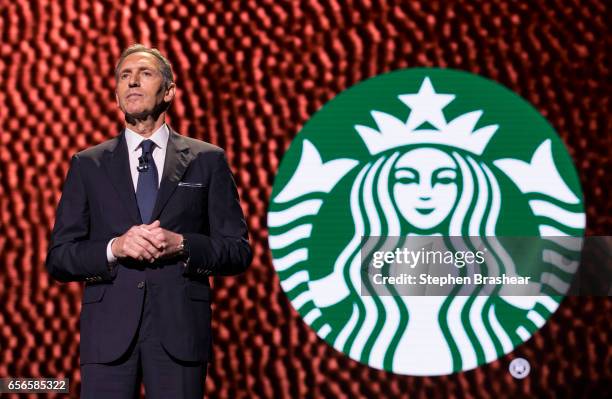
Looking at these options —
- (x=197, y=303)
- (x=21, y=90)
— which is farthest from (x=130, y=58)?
(x=21, y=90)

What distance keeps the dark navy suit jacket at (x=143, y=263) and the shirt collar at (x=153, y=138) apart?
0.05 feet

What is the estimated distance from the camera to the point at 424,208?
2904 mm

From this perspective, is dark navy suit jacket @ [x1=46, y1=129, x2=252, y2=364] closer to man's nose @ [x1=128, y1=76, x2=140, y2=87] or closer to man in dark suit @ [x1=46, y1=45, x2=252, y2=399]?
man in dark suit @ [x1=46, y1=45, x2=252, y2=399]

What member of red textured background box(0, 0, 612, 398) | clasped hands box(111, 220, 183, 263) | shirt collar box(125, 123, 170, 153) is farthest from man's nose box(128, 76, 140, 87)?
red textured background box(0, 0, 612, 398)

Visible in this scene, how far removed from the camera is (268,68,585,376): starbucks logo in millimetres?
2883

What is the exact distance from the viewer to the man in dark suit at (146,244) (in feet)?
6.56

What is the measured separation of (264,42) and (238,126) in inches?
10.9

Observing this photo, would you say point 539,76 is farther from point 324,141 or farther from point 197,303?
point 197,303

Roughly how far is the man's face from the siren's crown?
3.10 ft

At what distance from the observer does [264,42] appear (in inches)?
118

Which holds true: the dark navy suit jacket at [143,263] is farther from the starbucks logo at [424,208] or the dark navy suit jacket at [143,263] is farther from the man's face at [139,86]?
the starbucks logo at [424,208]

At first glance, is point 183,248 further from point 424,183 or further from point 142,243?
point 424,183

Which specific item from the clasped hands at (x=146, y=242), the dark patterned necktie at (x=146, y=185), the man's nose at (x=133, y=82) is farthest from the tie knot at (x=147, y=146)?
the clasped hands at (x=146, y=242)

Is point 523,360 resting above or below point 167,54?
below
